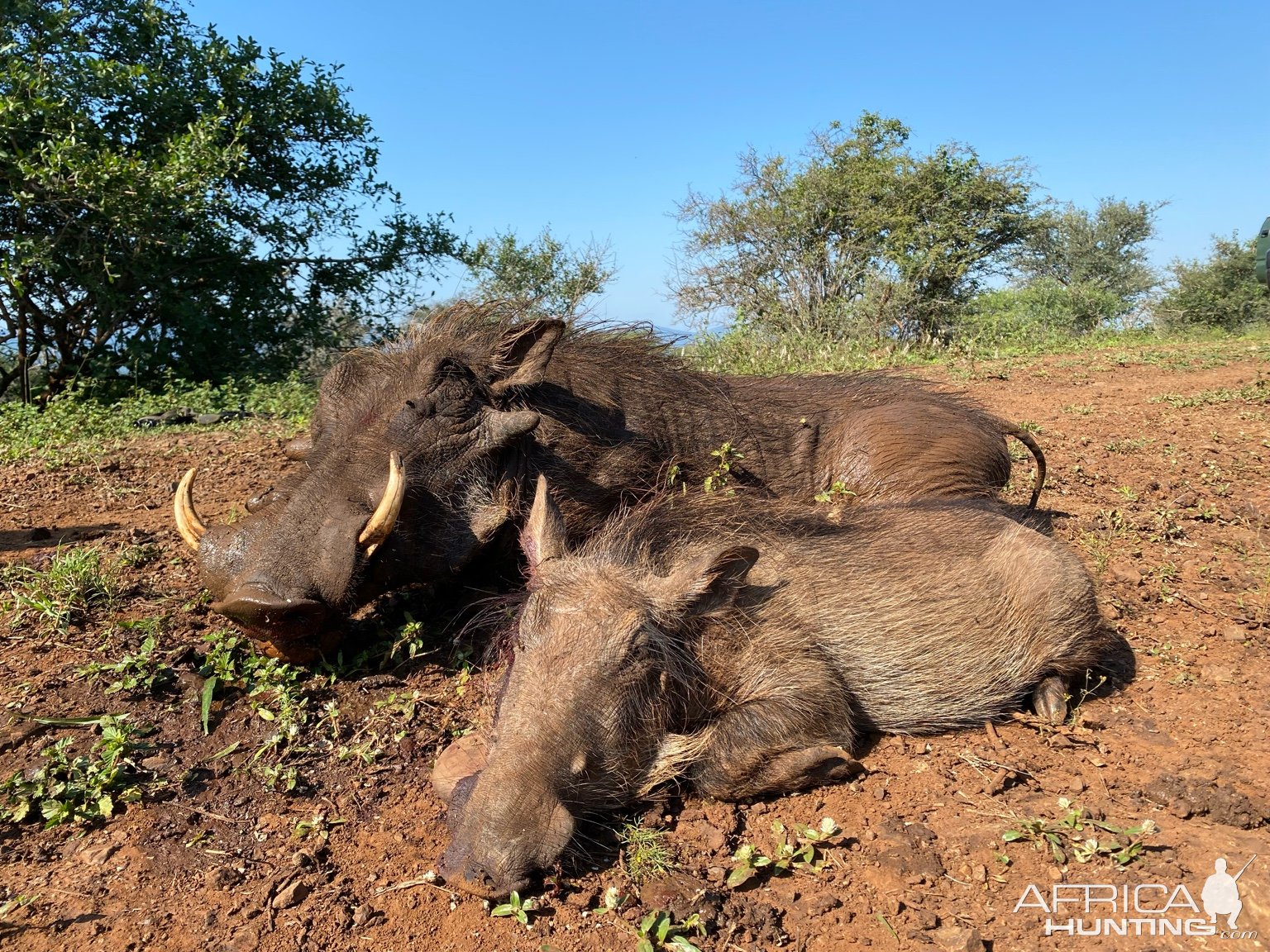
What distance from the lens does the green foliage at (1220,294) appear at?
23.5 meters

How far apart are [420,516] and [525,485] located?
1.56ft

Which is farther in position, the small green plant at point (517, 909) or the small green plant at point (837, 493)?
the small green plant at point (837, 493)

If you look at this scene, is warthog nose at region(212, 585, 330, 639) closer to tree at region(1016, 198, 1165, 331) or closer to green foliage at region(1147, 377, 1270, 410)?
green foliage at region(1147, 377, 1270, 410)

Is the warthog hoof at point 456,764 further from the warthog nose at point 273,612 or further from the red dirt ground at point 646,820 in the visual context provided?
the warthog nose at point 273,612

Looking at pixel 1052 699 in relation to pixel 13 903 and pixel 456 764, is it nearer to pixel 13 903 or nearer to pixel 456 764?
pixel 456 764

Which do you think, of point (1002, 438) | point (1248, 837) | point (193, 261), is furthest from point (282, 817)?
point (193, 261)

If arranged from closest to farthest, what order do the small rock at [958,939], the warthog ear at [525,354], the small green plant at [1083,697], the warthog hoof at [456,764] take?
the small rock at [958,939] < the warthog hoof at [456,764] < the small green plant at [1083,697] < the warthog ear at [525,354]

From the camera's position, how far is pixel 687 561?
2855 millimetres

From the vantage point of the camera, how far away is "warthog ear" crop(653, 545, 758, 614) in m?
2.67

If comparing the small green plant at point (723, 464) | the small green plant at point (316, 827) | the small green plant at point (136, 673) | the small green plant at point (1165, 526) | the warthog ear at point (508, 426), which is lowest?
the small green plant at point (316, 827)

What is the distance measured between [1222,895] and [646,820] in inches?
55.4

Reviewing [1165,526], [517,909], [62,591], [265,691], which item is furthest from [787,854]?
[1165,526]

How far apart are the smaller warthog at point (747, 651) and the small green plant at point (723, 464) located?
0.64 meters

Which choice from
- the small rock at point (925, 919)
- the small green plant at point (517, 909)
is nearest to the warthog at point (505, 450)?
the small green plant at point (517, 909)
